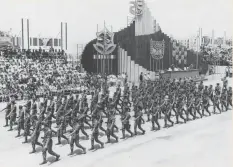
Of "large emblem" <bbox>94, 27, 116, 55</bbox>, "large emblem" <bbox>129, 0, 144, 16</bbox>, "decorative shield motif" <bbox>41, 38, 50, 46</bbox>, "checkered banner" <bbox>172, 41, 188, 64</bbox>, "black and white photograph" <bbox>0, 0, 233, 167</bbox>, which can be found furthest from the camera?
"decorative shield motif" <bbox>41, 38, 50, 46</bbox>

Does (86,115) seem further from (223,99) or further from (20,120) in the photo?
(223,99)

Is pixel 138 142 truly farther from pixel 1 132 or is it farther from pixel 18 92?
pixel 18 92

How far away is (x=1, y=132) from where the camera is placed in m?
14.2

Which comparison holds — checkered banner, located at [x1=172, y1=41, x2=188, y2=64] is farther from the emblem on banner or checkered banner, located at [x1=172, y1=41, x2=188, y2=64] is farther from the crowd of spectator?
the emblem on banner

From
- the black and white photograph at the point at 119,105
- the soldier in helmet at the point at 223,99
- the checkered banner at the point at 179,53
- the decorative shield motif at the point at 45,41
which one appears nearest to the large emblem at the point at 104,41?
the black and white photograph at the point at 119,105

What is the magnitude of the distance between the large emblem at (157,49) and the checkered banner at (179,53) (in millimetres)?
1782

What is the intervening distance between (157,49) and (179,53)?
10.6 ft

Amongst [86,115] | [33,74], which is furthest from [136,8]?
[86,115]

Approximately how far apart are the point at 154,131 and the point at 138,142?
1.97m

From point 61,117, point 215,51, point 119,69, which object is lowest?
point 61,117

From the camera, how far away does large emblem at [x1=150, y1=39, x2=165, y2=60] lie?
1302 inches

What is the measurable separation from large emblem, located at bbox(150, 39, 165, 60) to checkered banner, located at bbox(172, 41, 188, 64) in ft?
5.85

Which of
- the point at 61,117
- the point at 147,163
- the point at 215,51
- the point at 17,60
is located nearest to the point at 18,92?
the point at 17,60

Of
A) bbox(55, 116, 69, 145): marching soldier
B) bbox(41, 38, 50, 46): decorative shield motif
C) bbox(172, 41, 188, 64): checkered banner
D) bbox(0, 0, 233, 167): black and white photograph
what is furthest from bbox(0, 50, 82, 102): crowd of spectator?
bbox(172, 41, 188, 64): checkered banner
